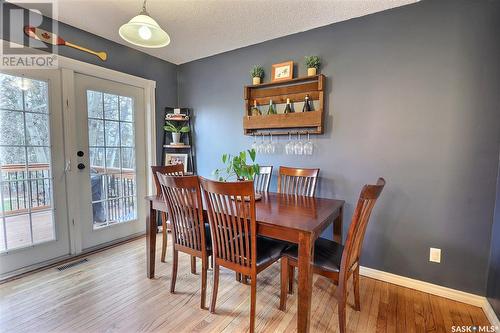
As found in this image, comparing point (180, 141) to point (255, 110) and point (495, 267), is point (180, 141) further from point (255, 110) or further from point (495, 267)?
point (495, 267)

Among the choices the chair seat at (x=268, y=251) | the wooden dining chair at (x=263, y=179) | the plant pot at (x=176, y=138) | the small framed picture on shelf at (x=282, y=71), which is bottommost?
the chair seat at (x=268, y=251)

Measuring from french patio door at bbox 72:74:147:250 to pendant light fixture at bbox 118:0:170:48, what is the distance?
1.25 m

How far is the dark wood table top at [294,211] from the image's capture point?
4.86 feet

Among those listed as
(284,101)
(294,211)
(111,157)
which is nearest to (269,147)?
(284,101)

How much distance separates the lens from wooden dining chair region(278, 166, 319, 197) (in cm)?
237

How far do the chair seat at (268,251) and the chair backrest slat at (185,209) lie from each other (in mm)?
432

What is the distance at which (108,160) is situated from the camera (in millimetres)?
2914

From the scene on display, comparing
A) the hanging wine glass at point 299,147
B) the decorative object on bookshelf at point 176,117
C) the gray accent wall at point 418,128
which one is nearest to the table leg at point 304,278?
the gray accent wall at point 418,128

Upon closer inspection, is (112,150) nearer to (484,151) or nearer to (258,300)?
(258,300)

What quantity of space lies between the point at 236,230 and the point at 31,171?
7.13ft

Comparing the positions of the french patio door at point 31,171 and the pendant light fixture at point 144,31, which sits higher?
the pendant light fixture at point 144,31

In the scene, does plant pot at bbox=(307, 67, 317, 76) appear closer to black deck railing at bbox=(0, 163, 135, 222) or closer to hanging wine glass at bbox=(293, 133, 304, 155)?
hanging wine glass at bbox=(293, 133, 304, 155)

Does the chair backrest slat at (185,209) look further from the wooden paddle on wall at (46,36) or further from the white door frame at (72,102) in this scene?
the wooden paddle on wall at (46,36)

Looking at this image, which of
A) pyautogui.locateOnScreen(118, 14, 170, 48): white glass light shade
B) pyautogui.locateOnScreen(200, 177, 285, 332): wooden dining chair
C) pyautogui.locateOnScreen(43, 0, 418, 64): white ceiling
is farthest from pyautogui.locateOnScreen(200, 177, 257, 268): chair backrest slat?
pyautogui.locateOnScreen(43, 0, 418, 64): white ceiling
